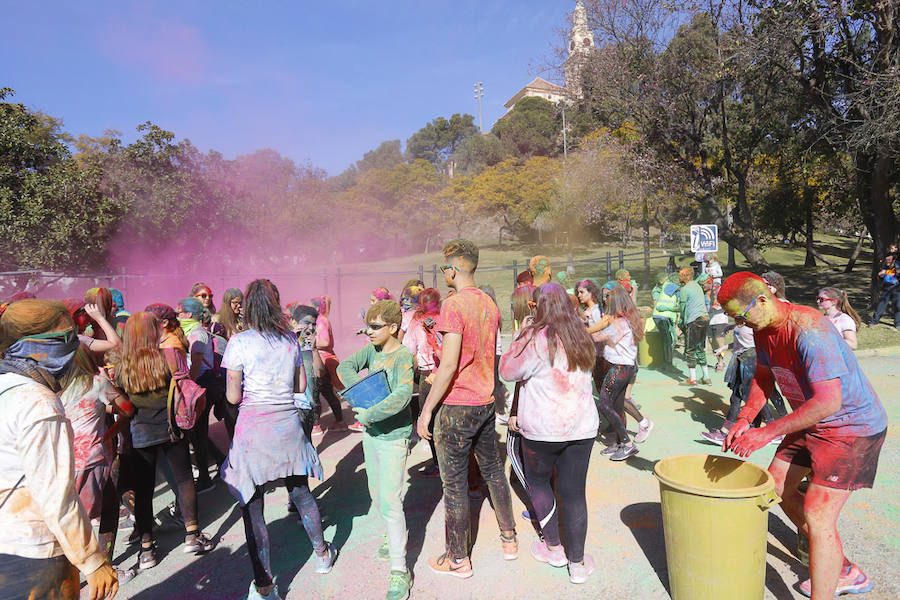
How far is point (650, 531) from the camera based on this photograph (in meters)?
3.89

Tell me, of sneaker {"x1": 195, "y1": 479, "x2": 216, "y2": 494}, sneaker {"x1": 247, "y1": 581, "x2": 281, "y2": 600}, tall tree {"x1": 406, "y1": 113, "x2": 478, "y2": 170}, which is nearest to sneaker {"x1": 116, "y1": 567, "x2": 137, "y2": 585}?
sneaker {"x1": 247, "y1": 581, "x2": 281, "y2": 600}

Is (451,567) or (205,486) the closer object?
(451,567)

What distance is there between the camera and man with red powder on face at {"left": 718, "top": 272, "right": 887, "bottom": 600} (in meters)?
2.63

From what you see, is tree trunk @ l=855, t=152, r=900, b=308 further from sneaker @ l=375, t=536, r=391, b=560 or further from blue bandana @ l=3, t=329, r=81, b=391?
blue bandana @ l=3, t=329, r=81, b=391

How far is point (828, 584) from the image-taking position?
2.67m

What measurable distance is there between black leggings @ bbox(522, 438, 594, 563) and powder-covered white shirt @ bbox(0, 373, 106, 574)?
2.29 metres

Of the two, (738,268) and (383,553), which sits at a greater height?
→ (738,268)

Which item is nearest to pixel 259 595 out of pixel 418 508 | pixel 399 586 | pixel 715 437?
pixel 399 586

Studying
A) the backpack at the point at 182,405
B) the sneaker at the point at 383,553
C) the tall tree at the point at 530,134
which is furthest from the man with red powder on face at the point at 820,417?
the tall tree at the point at 530,134

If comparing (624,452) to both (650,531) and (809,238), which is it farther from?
(809,238)

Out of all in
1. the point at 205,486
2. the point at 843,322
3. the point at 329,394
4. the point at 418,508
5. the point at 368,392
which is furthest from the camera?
the point at 329,394

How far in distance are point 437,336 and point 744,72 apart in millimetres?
13096

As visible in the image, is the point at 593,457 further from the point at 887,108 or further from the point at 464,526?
the point at 887,108

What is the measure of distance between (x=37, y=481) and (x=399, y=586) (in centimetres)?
216
